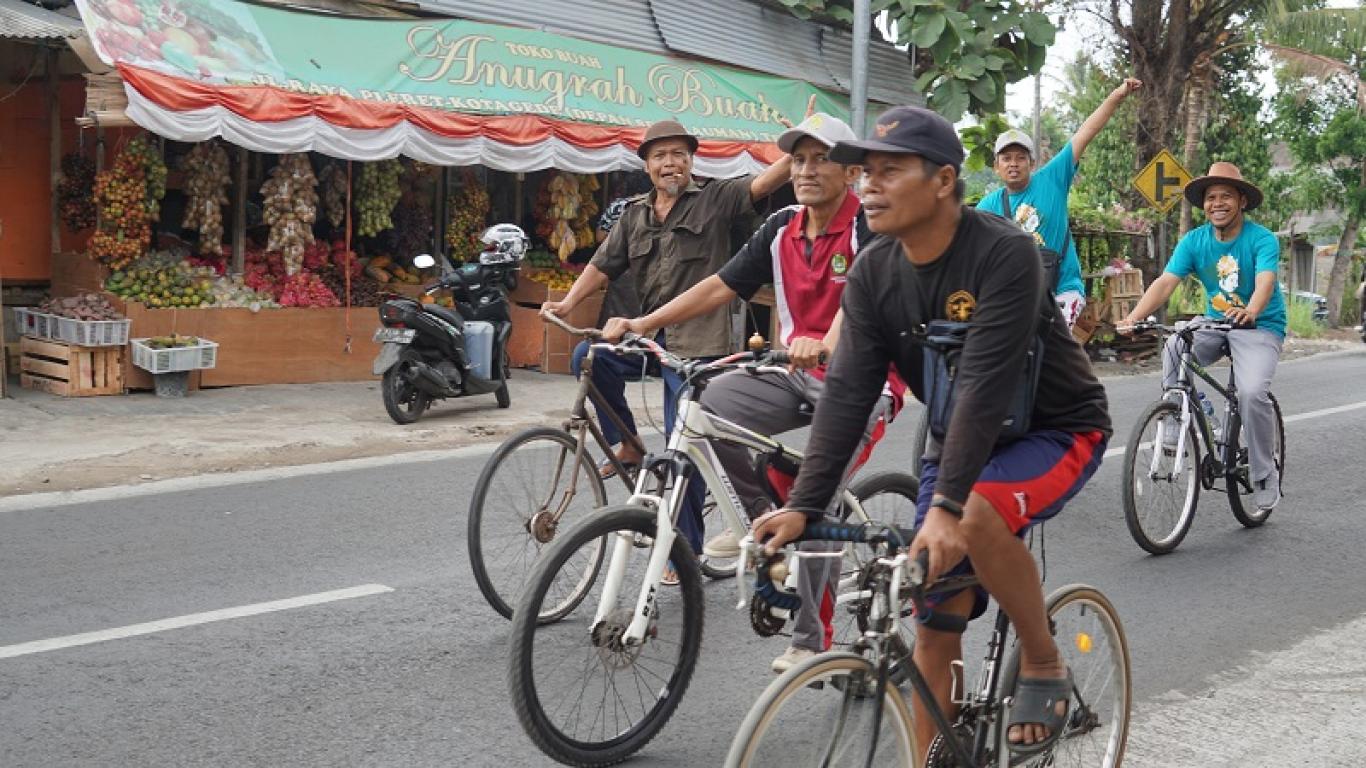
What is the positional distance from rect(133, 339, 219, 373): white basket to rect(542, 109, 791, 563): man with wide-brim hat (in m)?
6.49

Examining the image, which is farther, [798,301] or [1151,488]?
[1151,488]

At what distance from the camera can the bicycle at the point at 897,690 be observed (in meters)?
2.95

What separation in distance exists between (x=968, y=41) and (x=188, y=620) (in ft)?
47.1

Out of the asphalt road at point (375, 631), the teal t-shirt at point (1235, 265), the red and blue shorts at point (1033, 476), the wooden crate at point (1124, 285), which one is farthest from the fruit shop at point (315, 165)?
the red and blue shorts at point (1033, 476)

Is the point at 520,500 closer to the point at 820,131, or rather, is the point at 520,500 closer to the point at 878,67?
the point at 820,131

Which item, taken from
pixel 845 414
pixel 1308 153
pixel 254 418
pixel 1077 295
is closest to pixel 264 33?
pixel 254 418

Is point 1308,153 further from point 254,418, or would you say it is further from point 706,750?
point 706,750

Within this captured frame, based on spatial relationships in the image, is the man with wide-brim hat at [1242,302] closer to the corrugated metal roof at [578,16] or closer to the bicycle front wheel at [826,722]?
the bicycle front wheel at [826,722]

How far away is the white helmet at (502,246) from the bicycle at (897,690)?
879 cm

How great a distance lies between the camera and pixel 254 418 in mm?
11047

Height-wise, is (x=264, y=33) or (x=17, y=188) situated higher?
(x=264, y=33)

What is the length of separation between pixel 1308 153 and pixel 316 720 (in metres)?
27.1

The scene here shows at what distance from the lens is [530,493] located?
548cm

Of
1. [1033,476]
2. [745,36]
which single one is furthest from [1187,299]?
[1033,476]
